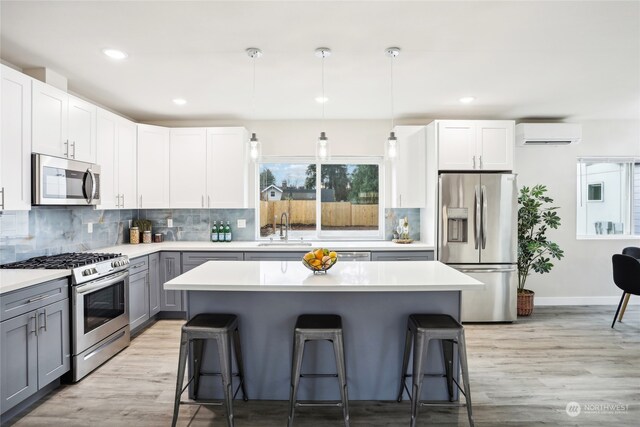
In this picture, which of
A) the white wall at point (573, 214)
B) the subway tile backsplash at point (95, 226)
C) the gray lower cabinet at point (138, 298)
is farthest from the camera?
the white wall at point (573, 214)

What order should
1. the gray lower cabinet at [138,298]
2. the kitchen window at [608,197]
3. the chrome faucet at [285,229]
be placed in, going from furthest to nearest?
the kitchen window at [608,197]
the chrome faucet at [285,229]
the gray lower cabinet at [138,298]

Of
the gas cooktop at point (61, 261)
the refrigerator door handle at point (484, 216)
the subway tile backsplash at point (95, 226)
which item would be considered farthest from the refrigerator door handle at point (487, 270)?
the gas cooktop at point (61, 261)

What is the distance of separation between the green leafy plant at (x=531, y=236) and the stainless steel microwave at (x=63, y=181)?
4.79 m

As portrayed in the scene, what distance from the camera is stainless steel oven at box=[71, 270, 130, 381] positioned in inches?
111

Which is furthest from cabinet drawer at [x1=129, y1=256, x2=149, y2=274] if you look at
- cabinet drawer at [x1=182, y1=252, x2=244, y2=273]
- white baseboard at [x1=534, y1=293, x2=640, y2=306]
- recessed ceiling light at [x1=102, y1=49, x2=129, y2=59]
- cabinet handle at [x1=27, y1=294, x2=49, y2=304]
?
white baseboard at [x1=534, y1=293, x2=640, y2=306]

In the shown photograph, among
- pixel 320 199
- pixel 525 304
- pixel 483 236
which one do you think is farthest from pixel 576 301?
pixel 320 199

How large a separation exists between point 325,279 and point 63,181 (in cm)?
238

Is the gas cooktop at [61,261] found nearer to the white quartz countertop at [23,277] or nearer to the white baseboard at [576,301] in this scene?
the white quartz countertop at [23,277]

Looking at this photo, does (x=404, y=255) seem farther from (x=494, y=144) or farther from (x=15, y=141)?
(x=15, y=141)

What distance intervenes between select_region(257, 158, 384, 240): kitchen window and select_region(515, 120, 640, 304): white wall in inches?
82.6

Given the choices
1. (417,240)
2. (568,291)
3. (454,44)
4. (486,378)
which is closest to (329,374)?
(486,378)

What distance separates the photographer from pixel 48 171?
2898 millimetres

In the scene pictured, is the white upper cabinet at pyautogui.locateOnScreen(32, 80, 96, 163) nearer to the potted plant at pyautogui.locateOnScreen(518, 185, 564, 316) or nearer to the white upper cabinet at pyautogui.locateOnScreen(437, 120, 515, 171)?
the white upper cabinet at pyautogui.locateOnScreen(437, 120, 515, 171)

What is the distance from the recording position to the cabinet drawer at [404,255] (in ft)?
14.2
